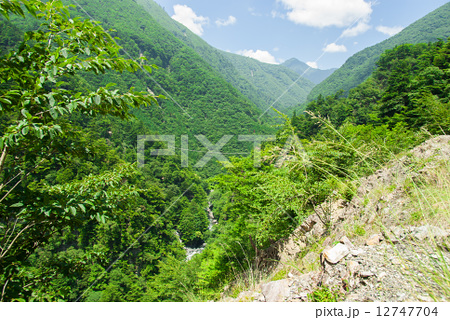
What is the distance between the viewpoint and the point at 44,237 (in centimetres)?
204

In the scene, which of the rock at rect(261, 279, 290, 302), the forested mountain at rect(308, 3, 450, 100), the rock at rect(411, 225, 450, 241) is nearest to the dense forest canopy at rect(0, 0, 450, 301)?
the rock at rect(261, 279, 290, 302)

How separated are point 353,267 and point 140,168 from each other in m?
47.2

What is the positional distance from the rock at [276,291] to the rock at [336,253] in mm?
614

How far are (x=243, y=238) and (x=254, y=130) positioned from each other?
71112 millimetres

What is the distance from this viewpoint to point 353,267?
6.48 ft

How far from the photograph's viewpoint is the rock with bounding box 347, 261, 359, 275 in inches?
76.0

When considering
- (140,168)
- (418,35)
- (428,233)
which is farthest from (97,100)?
(418,35)

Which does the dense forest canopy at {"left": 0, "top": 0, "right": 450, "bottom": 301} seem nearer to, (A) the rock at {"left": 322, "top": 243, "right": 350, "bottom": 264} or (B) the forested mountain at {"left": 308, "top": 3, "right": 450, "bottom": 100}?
(A) the rock at {"left": 322, "top": 243, "right": 350, "bottom": 264}

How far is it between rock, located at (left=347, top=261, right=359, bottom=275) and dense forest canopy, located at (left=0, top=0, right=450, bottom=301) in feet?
2.83

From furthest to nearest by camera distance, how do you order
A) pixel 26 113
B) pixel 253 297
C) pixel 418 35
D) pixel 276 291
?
1. pixel 418 35
2. pixel 253 297
3. pixel 276 291
4. pixel 26 113

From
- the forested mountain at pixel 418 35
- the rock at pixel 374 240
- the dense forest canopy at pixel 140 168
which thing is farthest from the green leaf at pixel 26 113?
the forested mountain at pixel 418 35

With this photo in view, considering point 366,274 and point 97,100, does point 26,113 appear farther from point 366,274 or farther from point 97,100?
point 366,274
